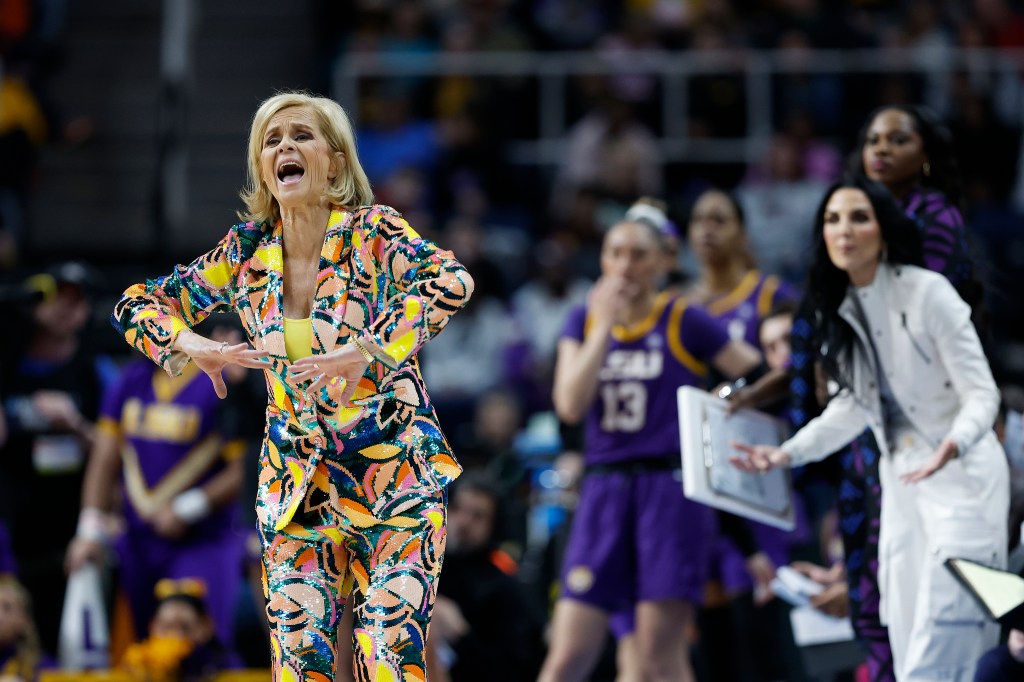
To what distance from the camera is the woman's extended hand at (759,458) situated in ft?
17.6

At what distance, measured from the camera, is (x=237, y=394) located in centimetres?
798

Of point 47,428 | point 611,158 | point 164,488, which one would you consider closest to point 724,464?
point 164,488

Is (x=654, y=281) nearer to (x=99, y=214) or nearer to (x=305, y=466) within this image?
(x=305, y=466)

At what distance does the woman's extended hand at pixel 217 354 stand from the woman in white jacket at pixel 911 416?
78.5 inches

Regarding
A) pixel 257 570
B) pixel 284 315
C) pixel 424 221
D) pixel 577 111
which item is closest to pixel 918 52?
pixel 577 111

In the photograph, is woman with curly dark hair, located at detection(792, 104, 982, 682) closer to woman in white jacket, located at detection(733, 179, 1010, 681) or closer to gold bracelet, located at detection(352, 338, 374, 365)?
woman in white jacket, located at detection(733, 179, 1010, 681)

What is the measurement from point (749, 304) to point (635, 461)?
4.12ft

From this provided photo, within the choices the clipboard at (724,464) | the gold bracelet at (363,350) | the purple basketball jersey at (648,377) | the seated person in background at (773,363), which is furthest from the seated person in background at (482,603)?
the gold bracelet at (363,350)

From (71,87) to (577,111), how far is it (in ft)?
13.6

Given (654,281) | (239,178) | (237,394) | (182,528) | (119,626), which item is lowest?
(119,626)

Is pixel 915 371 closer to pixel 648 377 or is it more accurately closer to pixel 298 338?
pixel 648 377

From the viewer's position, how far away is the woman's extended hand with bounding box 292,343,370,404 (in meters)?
4.02

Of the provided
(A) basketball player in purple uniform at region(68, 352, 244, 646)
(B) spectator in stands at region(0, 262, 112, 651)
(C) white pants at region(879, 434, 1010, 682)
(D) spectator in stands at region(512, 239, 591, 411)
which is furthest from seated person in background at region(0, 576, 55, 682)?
(D) spectator in stands at region(512, 239, 591, 411)

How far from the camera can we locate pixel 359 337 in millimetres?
4160
